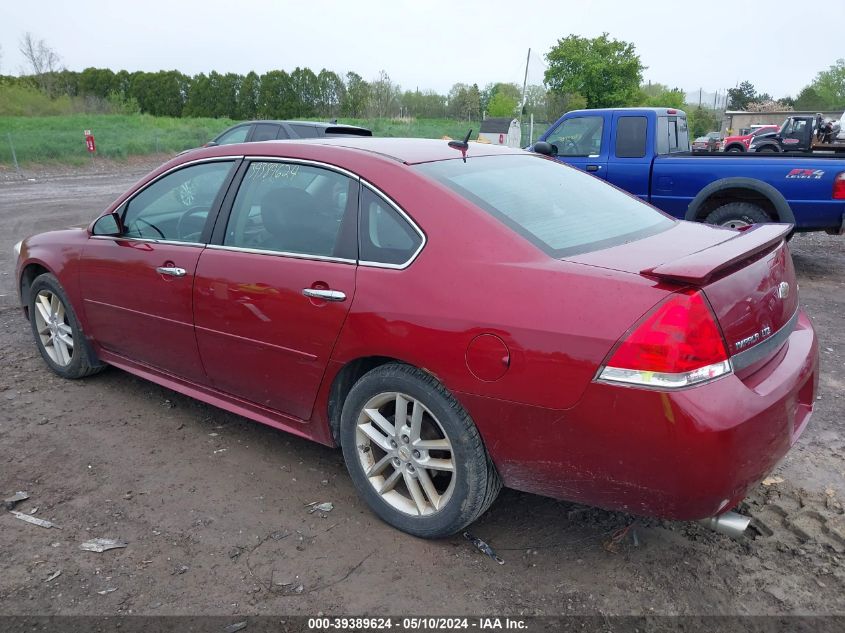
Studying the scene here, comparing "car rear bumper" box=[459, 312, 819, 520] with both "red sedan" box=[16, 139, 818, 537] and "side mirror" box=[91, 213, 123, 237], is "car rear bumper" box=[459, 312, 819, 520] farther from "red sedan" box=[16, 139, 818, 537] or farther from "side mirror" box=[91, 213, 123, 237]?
"side mirror" box=[91, 213, 123, 237]

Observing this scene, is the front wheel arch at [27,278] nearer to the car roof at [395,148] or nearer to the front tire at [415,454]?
the car roof at [395,148]

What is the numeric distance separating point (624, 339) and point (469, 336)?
0.56 meters

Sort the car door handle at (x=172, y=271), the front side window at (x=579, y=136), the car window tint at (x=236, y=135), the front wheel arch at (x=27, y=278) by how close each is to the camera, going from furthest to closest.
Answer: the car window tint at (x=236, y=135), the front side window at (x=579, y=136), the front wheel arch at (x=27, y=278), the car door handle at (x=172, y=271)

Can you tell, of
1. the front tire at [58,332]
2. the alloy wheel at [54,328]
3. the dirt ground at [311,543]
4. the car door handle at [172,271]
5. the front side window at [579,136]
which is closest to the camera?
the dirt ground at [311,543]

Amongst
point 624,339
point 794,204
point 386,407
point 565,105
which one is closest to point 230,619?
point 386,407

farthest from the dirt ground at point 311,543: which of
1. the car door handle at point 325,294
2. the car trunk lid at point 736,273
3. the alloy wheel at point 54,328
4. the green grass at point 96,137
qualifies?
the green grass at point 96,137

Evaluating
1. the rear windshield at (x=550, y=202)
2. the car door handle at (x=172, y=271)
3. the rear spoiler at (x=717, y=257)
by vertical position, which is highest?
the rear windshield at (x=550, y=202)

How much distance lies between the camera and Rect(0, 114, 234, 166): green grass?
25297mm

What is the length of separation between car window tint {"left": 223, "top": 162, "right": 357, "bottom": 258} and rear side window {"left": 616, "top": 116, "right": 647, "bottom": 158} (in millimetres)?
6313

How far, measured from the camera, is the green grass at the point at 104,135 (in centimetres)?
2538

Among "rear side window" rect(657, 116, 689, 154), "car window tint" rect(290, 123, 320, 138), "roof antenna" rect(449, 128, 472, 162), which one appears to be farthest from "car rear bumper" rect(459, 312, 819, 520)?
"car window tint" rect(290, 123, 320, 138)

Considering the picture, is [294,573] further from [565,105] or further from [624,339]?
[565,105]

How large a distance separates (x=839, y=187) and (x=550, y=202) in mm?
5704

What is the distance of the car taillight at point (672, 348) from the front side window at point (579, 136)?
7.07m
